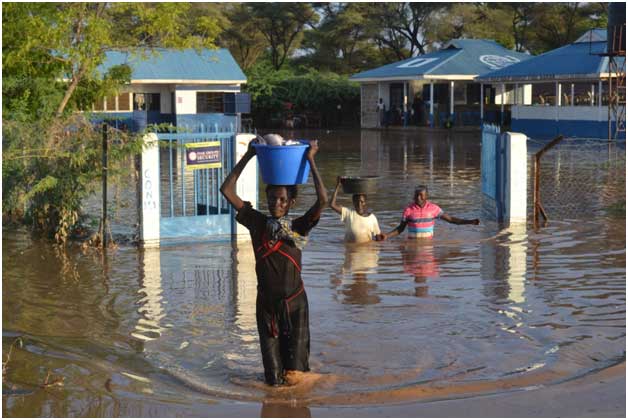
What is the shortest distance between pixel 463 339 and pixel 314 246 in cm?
530

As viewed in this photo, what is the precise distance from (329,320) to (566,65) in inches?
1317

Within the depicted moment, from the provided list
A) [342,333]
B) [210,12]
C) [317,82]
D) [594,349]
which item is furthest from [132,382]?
[210,12]

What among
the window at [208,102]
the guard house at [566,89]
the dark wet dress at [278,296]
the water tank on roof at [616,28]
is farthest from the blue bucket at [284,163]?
the window at [208,102]

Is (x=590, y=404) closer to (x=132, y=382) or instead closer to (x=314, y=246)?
(x=132, y=382)

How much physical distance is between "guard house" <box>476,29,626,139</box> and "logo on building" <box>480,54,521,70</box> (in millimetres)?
3309

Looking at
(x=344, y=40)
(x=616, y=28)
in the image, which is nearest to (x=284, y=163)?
(x=616, y=28)

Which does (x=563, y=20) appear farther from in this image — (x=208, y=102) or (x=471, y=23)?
(x=208, y=102)

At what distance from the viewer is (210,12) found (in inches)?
2618

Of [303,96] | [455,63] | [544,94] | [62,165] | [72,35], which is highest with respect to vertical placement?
[455,63]

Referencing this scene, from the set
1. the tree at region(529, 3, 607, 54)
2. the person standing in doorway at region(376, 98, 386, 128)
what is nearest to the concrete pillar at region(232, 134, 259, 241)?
the person standing in doorway at region(376, 98, 386, 128)

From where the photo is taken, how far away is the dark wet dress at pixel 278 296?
6848 millimetres

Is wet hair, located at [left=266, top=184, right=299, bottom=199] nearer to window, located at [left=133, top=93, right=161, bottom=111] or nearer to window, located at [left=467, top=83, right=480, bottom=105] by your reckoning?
window, located at [left=133, top=93, right=161, bottom=111]

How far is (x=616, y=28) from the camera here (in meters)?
30.5

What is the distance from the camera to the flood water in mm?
7043
